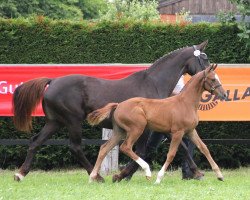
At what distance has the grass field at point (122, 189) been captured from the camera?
8680 mm

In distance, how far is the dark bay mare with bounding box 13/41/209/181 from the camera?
10.8 meters

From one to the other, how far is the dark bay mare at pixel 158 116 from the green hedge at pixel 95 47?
138 inches

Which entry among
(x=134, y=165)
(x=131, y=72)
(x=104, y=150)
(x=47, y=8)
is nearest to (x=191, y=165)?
(x=134, y=165)

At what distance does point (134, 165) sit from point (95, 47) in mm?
3683

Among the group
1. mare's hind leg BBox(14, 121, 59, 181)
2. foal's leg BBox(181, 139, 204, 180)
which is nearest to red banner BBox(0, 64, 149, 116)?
mare's hind leg BBox(14, 121, 59, 181)

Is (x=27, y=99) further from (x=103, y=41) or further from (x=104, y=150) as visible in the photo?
(x=103, y=41)

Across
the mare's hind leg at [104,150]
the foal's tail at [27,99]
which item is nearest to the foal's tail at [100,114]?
the mare's hind leg at [104,150]

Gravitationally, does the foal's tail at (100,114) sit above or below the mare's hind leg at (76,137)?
above

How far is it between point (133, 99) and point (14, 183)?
2.22m

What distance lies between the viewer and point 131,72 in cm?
1280

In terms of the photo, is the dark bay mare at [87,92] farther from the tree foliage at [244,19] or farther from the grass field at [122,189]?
the tree foliage at [244,19]

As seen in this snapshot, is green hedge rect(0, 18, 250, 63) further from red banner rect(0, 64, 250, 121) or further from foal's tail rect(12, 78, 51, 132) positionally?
foal's tail rect(12, 78, 51, 132)

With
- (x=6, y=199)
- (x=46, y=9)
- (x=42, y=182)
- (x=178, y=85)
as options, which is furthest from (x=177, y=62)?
(x=46, y=9)

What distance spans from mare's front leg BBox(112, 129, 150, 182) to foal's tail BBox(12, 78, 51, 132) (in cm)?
174
